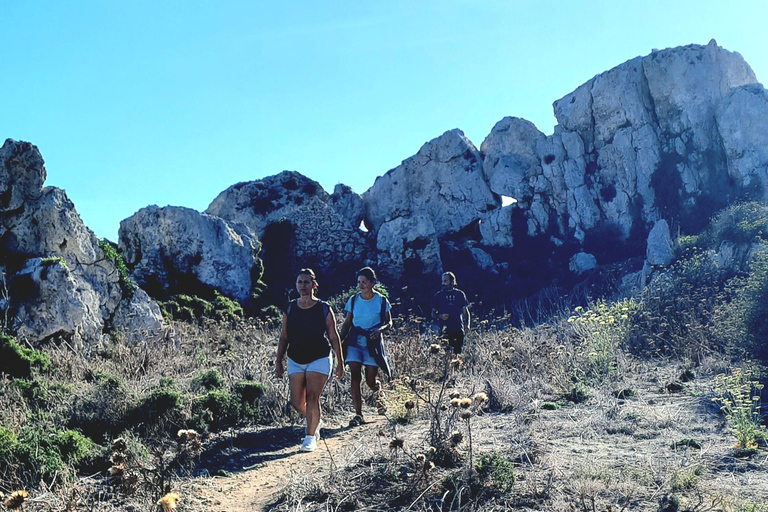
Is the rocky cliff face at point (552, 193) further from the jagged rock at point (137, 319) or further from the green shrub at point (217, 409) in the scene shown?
the green shrub at point (217, 409)

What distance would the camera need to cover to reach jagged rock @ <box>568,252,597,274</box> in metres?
20.6

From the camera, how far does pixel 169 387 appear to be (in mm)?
5773

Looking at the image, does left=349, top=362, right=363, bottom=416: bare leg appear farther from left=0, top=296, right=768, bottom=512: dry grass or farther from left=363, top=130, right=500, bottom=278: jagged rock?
left=363, top=130, right=500, bottom=278: jagged rock

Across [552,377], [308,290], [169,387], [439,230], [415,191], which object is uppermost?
[415,191]

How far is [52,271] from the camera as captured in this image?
8320mm

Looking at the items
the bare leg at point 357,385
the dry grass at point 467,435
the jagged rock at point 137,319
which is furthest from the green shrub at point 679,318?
the jagged rock at point 137,319

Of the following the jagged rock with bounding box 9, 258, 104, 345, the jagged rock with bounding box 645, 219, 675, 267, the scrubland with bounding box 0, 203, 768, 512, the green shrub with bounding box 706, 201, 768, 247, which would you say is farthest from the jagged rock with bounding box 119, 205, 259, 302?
the green shrub with bounding box 706, 201, 768, 247

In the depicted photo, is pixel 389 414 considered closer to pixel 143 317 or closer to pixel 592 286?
pixel 143 317

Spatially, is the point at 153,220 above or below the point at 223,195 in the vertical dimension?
below

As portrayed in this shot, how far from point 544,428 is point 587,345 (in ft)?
11.8

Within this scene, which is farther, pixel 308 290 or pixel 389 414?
pixel 389 414

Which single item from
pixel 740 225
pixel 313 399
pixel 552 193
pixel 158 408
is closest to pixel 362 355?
pixel 313 399

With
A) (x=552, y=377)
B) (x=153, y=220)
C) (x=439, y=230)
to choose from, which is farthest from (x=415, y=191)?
(x=552, y=377)

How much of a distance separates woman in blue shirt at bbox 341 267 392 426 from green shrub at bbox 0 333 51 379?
3.48 m
